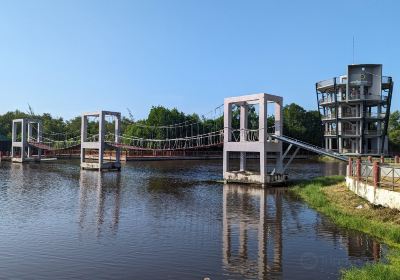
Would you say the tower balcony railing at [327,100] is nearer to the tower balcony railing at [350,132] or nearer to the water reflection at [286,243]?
the tower balcony railing at [350,132]

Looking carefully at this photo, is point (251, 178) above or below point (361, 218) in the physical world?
above

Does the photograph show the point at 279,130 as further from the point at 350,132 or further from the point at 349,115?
the point at 349,115

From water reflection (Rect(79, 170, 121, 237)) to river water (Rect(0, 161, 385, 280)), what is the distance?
7 centimetres

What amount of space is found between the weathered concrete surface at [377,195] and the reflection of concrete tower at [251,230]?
17.4 ft

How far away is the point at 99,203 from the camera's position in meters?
31.5

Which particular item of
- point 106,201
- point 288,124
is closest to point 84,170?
point 106,201

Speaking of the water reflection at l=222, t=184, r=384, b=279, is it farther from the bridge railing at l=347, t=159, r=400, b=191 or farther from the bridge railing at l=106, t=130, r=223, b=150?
the bridge railing at l=106, t=130, r=223, b=150

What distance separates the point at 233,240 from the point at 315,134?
118 m

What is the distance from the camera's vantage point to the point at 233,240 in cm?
2011

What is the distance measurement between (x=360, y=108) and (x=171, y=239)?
3092 inches

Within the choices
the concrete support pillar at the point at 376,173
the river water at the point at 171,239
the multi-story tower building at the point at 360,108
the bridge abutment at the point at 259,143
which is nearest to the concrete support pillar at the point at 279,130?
the bridge abutment at the point at 259,143

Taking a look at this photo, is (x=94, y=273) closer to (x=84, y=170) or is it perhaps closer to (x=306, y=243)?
(x=306, y=243)

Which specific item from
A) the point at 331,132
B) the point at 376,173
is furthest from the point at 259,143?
the point at 331,132

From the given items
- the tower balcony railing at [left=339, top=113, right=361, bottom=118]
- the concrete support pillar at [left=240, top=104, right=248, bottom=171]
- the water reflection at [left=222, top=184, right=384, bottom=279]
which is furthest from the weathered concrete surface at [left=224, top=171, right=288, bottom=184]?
the tower balcony railing at [left=339, top=113, right=361, bottom=118]
